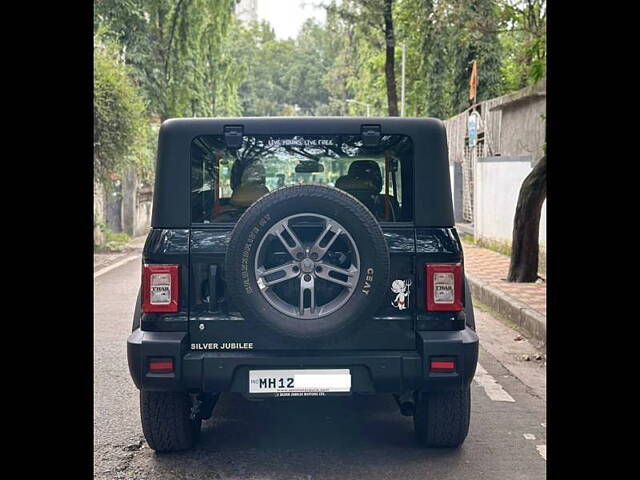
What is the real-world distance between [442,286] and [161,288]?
4.89ft

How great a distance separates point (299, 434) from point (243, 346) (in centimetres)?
107

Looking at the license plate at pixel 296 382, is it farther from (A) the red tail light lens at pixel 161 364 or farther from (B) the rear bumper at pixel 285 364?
(A) the red tail light lens at pixel 161 364

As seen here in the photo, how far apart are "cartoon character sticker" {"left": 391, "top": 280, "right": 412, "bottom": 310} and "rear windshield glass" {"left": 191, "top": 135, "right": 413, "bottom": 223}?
45 cm

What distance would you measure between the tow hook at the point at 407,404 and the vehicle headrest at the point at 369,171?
126 centimetres

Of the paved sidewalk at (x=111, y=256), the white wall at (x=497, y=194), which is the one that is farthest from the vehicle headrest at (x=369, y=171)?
the paved sidewalk at (x=111, y=256)

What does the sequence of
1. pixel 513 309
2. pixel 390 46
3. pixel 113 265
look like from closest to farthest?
pixel 513 309
pixel 113 265
pixel 390 46

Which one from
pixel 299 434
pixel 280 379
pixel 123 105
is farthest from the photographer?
pixel 123 105

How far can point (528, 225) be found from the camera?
1165 cm

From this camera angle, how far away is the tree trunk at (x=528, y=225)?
11.5 metres

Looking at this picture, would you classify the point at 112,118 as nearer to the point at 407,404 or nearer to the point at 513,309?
the point at 513,309

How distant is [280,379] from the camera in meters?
4.58

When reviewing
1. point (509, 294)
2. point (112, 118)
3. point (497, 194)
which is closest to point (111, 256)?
point (112, 118)
